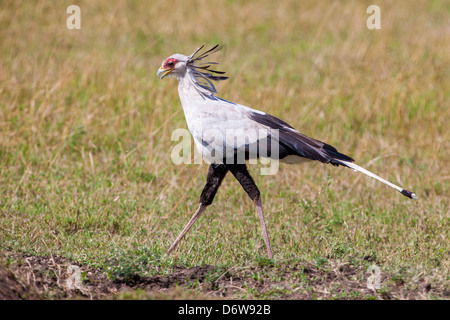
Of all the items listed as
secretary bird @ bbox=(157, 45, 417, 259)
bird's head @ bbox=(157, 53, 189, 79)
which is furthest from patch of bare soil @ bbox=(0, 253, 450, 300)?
bird's head @ bbox=(157, 53, 189, 79)

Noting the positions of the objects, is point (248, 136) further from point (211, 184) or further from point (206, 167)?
point (206, 167)

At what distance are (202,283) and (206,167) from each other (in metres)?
2.61

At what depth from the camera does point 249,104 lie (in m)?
7.93

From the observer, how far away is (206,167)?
6.67 meters

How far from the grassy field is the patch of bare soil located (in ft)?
0.04

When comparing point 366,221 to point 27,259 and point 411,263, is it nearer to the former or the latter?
point 411,263

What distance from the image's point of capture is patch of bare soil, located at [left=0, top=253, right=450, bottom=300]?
3875mm

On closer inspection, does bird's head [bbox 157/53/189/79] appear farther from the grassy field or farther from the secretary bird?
the grassy field

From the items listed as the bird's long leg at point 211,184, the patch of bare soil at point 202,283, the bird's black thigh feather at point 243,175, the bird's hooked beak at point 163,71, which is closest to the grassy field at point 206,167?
the patch of bare soil at point 202,283

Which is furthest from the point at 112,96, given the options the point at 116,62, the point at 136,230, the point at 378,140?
the point at 378,140

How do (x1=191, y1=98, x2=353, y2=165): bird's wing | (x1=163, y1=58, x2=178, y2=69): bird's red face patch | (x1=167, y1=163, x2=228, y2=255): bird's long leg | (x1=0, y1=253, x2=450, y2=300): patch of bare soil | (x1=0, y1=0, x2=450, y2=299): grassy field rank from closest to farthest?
(x1=0, y1=253, x2=450, y2=300): patch of bare soil → (x1=0, y1=0, x2=450, y2=299): grassy field → (x1=191, y1=98, x2=353, y2=165): bird's wing → (x1=167, y1=163, x2=228, y2=255): bird's long leg → (x1=163, y1=58, x2=178, y2=69): bird's red face patch

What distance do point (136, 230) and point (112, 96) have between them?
8.93 ft

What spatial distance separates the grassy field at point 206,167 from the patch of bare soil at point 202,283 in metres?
0.01

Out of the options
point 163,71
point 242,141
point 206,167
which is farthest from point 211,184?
point 206,167
